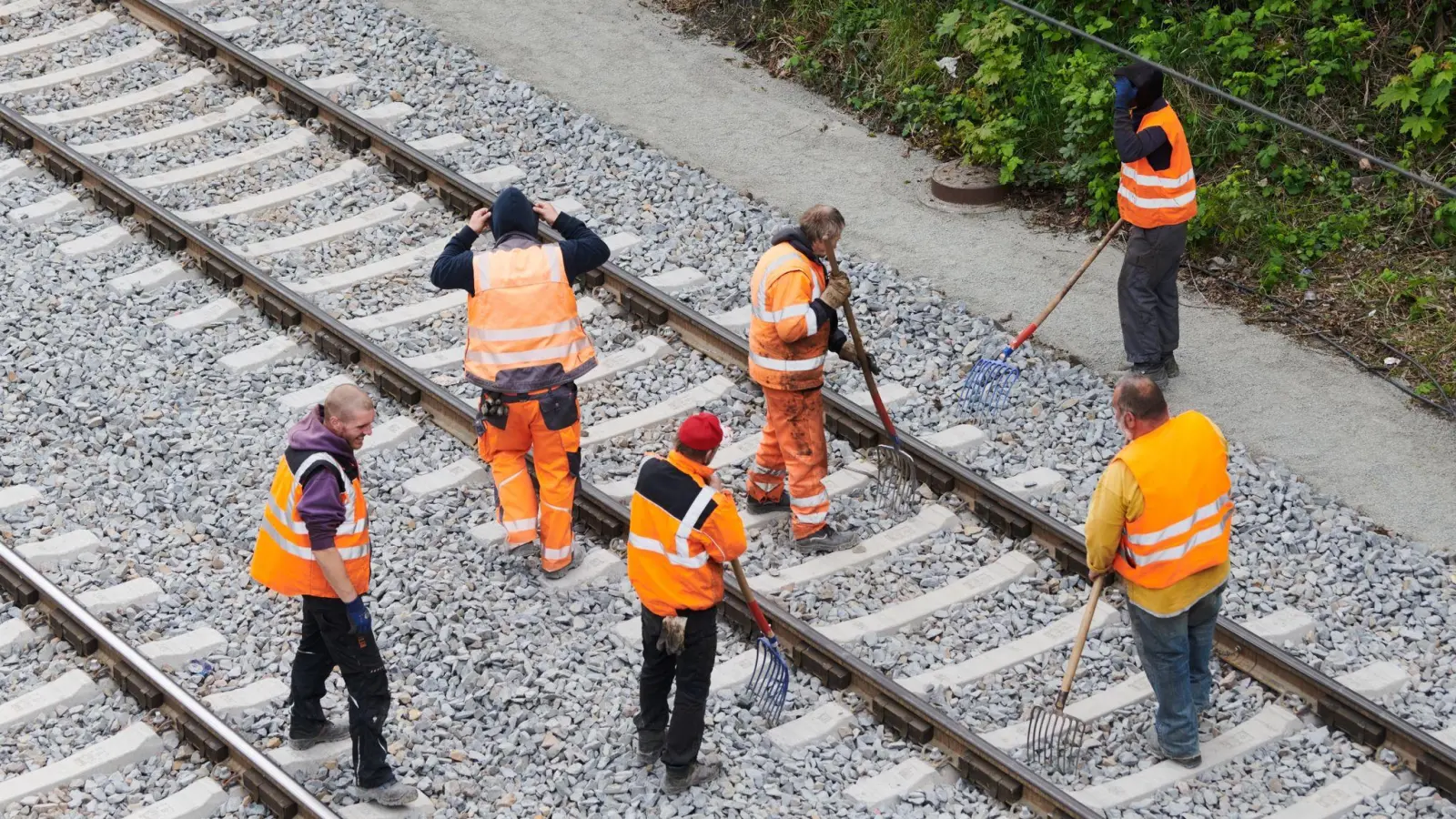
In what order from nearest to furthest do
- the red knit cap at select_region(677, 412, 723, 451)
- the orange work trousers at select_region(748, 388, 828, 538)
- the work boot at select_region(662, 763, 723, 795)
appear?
1. the red knit cap at select_region(677, 412, 723, 451)
2. the work boot at select_region(662, 763, 723, 795)
3. the orange work trousers at select_region(748, 388, 828, 538)

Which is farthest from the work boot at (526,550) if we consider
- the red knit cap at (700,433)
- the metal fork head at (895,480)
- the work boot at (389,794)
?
the red knit cap at (700,433)

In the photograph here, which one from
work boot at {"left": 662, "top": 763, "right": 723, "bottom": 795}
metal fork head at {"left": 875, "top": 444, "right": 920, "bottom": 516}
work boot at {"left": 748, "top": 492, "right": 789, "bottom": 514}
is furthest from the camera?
work boot at {"left": 748, "top": 492, "right": 789, "bottom": 514}

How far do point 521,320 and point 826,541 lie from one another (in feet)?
6.31

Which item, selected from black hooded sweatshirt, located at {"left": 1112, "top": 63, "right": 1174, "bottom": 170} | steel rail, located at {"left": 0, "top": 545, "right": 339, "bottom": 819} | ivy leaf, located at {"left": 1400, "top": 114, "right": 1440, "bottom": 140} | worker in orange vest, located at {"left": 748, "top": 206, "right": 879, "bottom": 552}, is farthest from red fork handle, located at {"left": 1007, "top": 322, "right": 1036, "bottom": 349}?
steel rail, located at {"left": 0, "top": 545, "right": 339, "bottom": 819}

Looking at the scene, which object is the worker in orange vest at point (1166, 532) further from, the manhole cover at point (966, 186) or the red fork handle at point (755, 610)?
the manhole cover at point (966, 186)

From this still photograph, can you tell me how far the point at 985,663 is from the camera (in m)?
8.54

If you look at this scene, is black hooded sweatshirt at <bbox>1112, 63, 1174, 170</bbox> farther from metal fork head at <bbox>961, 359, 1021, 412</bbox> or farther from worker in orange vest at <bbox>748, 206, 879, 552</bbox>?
worker in orange vest at <bbox>748, 206, 879, 552</bbox>

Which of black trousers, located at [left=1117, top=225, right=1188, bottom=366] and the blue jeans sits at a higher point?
black trousers, located at [left=1117, top=225, right=1188, bottom=366]

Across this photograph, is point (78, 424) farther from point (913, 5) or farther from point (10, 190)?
point (913, 5)

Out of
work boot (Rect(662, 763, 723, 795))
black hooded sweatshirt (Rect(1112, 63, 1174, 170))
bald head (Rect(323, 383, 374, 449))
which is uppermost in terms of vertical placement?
black hooded sweatshirt (Rect(1112, 63, 1174, 170))

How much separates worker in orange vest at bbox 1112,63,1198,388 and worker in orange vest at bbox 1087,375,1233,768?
2935 mm

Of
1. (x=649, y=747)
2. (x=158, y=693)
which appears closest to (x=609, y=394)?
(x=649, y=747)

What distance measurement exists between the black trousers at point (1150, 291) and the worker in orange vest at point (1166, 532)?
9.79 feet

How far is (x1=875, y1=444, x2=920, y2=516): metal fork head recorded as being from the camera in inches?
374
